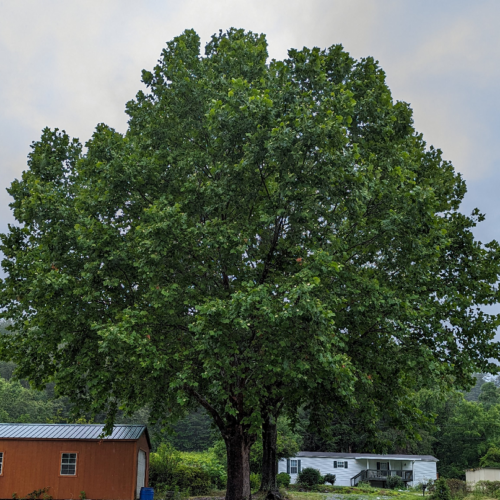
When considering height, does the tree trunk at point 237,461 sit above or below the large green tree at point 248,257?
below

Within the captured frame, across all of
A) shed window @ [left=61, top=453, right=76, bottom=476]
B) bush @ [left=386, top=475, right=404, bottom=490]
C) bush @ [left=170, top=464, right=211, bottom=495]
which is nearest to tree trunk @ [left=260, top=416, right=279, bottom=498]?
bush @ [left=170, top=464, right=211, bottom=495]

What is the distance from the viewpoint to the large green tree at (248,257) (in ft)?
33.9

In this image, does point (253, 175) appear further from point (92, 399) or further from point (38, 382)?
point (38, 382)

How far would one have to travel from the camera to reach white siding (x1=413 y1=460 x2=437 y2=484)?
131ft

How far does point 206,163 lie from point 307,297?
199 inches

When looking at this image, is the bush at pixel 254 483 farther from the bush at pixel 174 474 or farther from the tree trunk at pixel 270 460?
the tree trunk at pixel 270 460

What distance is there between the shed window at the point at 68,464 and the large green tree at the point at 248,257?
7681 millimetres

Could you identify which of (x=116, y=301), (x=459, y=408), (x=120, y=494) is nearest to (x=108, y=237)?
(x=116, y=301)

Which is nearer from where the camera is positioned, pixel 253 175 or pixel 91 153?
pixel 253 175

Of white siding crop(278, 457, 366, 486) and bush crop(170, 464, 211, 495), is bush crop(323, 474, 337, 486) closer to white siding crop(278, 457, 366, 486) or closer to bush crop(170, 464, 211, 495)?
white siding crop(278, 457, 366, 486)

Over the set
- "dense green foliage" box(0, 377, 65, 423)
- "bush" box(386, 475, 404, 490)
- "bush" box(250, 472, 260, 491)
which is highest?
"dense green foliage" box(0, 377, 65, 423)

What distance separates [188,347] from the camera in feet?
39.7

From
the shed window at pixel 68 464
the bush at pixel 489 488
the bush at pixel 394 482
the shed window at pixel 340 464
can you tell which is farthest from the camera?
the shed window at pixel 340 464

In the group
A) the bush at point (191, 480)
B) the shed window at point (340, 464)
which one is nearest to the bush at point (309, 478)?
the shed window at point (340, 464)
